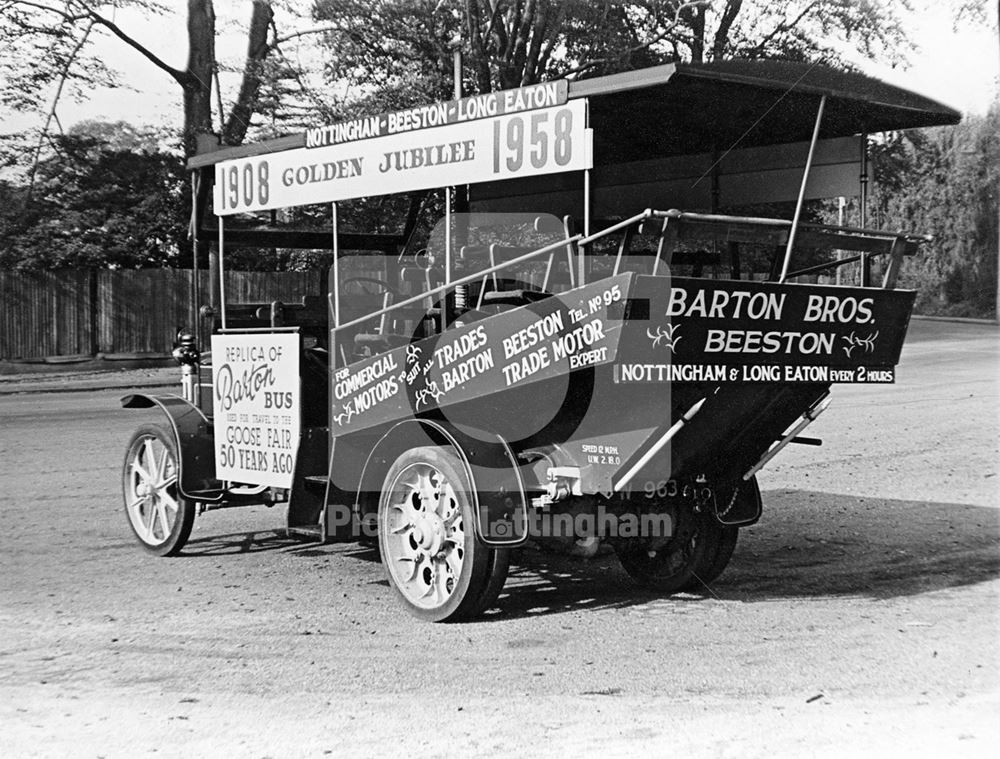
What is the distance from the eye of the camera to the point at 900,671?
5664 mm

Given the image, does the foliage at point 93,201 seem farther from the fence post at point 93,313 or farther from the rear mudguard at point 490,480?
the rear mudguard at point 490,480

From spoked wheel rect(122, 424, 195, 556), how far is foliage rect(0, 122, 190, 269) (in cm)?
2186

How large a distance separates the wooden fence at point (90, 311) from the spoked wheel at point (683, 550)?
22.9 meters

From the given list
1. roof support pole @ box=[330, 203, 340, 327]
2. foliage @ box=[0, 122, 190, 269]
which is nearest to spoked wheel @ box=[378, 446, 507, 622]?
roof support pole @ box=[330, 203, 340, 327]

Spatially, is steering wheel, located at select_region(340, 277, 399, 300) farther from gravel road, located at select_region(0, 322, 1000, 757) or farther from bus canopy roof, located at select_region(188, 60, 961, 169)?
gravel road, located at select_region(0, 322, 1000, 757)

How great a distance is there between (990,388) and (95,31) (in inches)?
733

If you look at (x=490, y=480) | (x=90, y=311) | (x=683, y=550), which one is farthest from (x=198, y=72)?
(x=490, y=480)

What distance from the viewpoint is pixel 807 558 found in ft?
28.0

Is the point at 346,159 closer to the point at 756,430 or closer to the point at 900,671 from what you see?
the point at 756,430

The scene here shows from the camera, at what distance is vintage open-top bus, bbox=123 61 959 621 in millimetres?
6160

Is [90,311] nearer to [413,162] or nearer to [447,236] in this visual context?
[447,236]

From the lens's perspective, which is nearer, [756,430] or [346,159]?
[756,430]

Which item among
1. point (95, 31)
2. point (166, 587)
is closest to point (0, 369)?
point (95, 31)

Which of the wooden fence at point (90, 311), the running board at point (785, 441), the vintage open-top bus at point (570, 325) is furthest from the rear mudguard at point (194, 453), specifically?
the wooden fence at point (90, 311)
